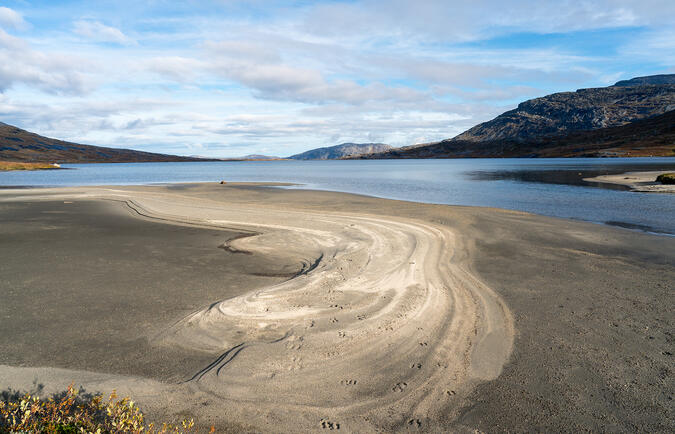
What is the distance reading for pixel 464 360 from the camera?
6.39 m

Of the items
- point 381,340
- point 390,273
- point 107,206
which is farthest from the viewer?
point 107,206

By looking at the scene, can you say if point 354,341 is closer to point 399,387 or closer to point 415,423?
point 399,387

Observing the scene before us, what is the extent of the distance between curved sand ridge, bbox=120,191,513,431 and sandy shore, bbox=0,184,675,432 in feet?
0.12

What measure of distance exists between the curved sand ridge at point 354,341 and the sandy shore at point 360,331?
0.04 m

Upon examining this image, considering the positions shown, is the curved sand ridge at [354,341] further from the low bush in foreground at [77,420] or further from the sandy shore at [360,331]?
the low bush in foreground at [77,420]

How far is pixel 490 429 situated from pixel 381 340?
2517 millimetres

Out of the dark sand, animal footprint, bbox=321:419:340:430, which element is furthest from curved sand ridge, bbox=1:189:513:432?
the dark sand

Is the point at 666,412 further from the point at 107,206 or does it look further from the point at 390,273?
the point at 107,206

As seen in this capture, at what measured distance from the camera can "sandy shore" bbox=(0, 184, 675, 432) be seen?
17.2 feet

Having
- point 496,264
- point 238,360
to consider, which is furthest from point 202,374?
point 496,264

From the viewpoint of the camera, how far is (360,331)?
7.34 m

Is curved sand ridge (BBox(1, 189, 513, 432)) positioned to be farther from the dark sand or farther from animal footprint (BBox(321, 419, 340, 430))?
the dark sand

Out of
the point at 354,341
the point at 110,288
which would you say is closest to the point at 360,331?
the point at 354,341

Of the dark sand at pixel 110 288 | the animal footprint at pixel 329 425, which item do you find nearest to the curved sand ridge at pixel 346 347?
the animal footprint at pixel 329 425
